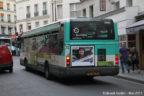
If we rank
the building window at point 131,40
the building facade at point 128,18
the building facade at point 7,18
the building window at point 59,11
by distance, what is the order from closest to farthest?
the building facade at point 128,18 → the building window at point 131,40 → the building window at point 59,11 → the building facade at point 7,18

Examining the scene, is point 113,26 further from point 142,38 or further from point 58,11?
point 58,11

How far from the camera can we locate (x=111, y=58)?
12000 millimetres

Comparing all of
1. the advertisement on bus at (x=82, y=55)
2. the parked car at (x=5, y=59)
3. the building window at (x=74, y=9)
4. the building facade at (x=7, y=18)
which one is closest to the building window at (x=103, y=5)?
the parked car at (x=5, y=59)

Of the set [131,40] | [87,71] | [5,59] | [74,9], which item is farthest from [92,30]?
[74,9]

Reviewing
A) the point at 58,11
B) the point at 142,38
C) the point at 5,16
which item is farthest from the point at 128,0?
the point at 5,16

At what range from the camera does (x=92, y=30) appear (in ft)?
39.2

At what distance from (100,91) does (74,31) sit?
9.53 feet

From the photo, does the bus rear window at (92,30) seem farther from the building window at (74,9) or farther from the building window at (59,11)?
the building window at (59,11)

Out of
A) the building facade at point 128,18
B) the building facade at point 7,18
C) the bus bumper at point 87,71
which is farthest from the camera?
the building facade at point 7,18

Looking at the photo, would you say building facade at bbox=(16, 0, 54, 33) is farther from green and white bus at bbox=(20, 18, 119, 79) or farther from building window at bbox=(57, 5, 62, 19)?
green and white bus at bbox=(20, 18, 119, 79)

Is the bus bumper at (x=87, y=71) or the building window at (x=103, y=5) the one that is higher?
the building window at (x=103, y=5)

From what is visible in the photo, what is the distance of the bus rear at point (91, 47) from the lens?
11633 millimetres

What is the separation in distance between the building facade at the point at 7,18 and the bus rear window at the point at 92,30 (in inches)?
2423

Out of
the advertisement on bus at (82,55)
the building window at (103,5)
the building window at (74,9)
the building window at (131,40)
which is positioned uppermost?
the building window at (74,9)
